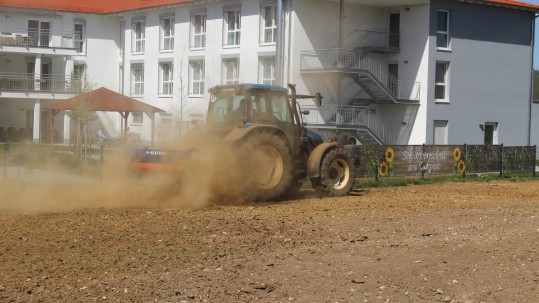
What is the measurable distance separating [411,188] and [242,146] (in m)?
9.85

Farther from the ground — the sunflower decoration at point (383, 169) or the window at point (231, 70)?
the window at point (231, 70)

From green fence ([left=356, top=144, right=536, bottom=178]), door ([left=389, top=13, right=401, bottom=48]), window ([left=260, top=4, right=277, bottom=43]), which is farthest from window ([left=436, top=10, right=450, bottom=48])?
green fence ([left=356, top=144, right=536, bottom=178])

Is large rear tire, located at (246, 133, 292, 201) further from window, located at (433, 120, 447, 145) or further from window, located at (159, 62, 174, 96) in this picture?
window, located at (159, 62, 174, 96)

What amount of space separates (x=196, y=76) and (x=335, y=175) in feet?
99.9

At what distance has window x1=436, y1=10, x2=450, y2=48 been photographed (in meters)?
46.4

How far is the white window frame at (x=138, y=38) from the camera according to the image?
187ft

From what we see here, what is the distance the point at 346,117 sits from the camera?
42.8 m

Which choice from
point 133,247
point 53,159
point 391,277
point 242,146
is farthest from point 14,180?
point 391,277

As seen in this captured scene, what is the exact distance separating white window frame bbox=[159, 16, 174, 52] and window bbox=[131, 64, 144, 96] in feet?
12.6

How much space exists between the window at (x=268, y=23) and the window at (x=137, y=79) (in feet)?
46.1

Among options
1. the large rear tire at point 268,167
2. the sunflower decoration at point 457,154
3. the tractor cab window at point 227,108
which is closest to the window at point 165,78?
the sunflower decoration at point 457,154

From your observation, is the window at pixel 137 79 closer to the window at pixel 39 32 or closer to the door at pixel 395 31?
the window at pixel 39 32

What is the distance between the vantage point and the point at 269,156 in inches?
765

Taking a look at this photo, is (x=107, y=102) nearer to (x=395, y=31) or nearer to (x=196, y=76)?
Result: (x=196, y=76)
